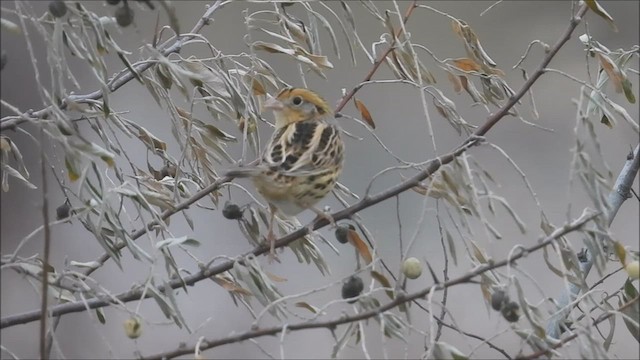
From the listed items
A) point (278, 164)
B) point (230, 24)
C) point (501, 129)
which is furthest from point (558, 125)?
point (278, 164)

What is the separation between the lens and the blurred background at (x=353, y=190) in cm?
420

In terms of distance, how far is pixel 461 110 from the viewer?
15.4 ft

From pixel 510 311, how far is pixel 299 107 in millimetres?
862

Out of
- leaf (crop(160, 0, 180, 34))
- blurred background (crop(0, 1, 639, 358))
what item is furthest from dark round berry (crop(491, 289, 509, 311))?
blurred background (crop(0, 1, 639, 358))

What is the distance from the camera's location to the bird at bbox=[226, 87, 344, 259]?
188 cm

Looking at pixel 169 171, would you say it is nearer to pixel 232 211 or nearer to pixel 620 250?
pixel 232 211

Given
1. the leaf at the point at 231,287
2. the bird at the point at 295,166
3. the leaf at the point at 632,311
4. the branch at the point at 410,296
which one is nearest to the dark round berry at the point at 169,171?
the bird at the point at 295,166

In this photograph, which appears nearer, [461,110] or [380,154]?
[380,154]

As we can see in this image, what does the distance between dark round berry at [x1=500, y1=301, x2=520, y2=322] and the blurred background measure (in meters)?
2.40

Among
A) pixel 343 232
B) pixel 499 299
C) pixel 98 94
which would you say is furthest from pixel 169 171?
pixel 499 299

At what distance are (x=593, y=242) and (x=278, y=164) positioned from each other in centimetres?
59

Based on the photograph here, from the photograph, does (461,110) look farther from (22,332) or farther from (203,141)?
(203,141)

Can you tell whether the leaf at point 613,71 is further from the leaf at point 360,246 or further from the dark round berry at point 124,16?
the dark round berry at point 124,16

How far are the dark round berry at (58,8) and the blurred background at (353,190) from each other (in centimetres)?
246
